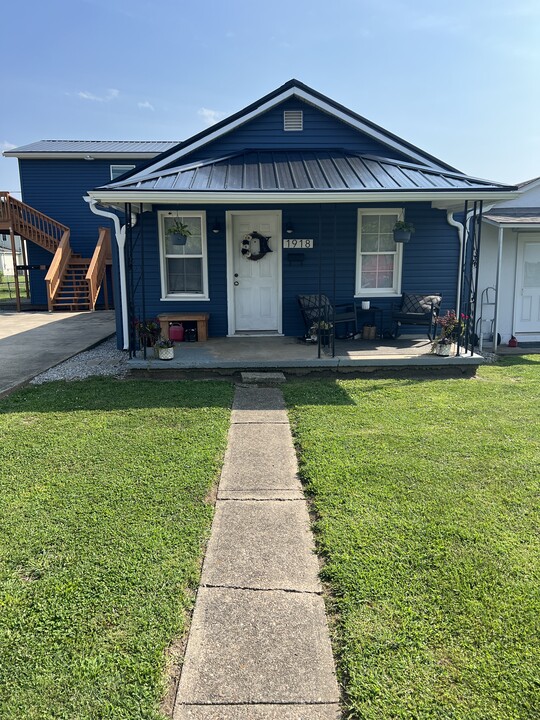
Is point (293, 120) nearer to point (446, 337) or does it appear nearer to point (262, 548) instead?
point (446, 337)

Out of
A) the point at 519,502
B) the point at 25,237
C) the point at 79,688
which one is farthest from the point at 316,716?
the point at 25,237

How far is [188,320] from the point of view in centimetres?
845

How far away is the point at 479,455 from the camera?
13.5ft

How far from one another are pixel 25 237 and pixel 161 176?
37.4 feet

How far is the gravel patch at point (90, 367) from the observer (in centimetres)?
720

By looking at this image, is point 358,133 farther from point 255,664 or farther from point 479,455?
point 255,664

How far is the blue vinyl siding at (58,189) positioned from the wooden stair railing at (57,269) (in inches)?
45.8

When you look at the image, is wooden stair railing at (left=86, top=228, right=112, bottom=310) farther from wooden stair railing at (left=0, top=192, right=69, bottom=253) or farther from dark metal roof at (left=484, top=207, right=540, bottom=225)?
dark metal roof at (left=484, top=207, right=540, bottom=225)

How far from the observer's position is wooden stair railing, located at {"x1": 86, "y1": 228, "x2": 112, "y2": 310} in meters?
16.0

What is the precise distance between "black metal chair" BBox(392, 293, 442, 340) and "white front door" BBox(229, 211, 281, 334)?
6.85 ft

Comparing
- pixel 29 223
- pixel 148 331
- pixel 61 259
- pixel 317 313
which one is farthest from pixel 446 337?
pixel 29 223

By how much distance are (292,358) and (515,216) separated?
6.24 metres

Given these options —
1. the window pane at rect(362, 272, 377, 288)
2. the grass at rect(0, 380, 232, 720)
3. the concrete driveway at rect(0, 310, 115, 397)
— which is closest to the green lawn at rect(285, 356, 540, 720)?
the grass at rect(0, 380, 232, 720)

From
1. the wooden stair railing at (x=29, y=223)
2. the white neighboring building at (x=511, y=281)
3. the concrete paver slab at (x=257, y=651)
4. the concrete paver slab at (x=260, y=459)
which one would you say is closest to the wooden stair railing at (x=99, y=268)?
the wooden stair railing at (x=29, y=223)
